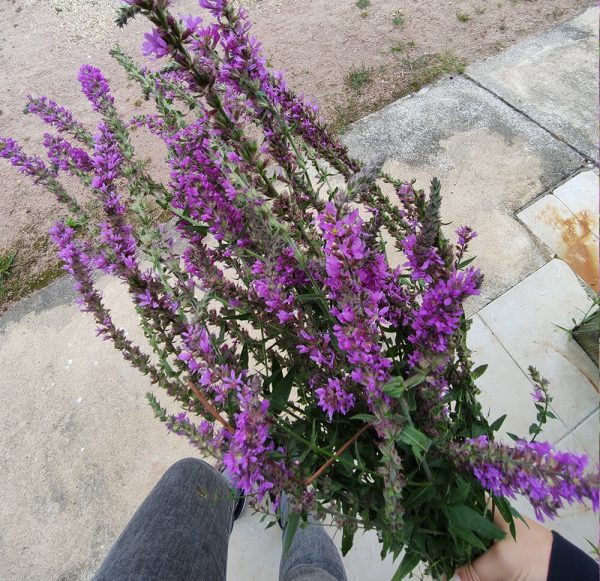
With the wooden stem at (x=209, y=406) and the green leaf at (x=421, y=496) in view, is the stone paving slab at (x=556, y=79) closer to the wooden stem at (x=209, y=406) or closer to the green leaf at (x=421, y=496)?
the green leaf at (x=421, y=496)

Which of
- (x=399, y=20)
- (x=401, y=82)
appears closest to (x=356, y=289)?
(x=401, y=82)

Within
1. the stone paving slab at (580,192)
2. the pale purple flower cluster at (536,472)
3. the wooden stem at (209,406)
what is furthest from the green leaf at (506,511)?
the stone paving slab at (580,192)

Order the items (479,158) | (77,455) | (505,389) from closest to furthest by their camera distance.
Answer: (505,389) → (77,455) → (479,158)

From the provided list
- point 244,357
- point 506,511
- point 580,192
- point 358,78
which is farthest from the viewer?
point 358,78

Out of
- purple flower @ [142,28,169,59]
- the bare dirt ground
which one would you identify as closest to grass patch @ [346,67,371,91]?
the bare dirt ground

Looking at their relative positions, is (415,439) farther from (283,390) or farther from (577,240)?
(577,240)

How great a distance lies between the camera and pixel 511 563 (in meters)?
1.03

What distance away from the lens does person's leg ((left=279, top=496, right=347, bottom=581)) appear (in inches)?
64.3

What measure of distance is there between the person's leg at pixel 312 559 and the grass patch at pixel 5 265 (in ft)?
8.86

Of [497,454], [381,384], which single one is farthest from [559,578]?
[381,384]

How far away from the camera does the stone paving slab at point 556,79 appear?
9.85 ft

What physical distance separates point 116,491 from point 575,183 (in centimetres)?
315

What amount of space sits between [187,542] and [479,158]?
2783mm

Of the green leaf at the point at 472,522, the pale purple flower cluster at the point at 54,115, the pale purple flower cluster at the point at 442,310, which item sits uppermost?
the pale purple flower cluster at the point at 54,115
